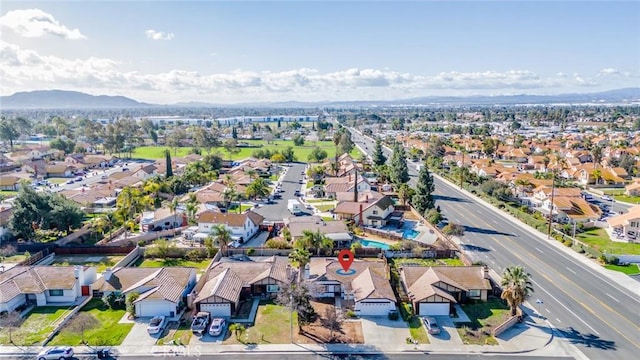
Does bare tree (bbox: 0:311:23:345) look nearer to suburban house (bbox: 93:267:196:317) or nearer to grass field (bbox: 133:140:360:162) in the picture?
suburban house (bbox: 93:267:196:317)

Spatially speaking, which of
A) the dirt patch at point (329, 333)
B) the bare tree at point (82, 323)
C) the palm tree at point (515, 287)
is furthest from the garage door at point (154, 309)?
the palm tree at point (515, 287)

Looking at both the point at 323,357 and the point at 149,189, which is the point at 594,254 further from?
the point at 149,189

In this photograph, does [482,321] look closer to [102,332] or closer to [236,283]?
[236,283]

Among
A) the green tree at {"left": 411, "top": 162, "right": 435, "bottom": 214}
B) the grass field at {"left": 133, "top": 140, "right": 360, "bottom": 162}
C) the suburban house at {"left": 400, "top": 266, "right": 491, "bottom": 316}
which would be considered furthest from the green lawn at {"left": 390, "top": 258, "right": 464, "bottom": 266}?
the grass field at {"left": 133, "top": 140, "right": 360, "bottom": 162}

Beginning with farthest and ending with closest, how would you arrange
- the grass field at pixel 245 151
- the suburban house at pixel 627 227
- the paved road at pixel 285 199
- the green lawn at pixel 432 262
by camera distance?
the grass field at pixel 245 151
the paved road at pixel 285 199
the suburban house at pixel 627 227
the green lawn at pixel 432 262

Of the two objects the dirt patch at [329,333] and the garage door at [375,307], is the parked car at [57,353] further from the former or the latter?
the garage door at [375,307]
